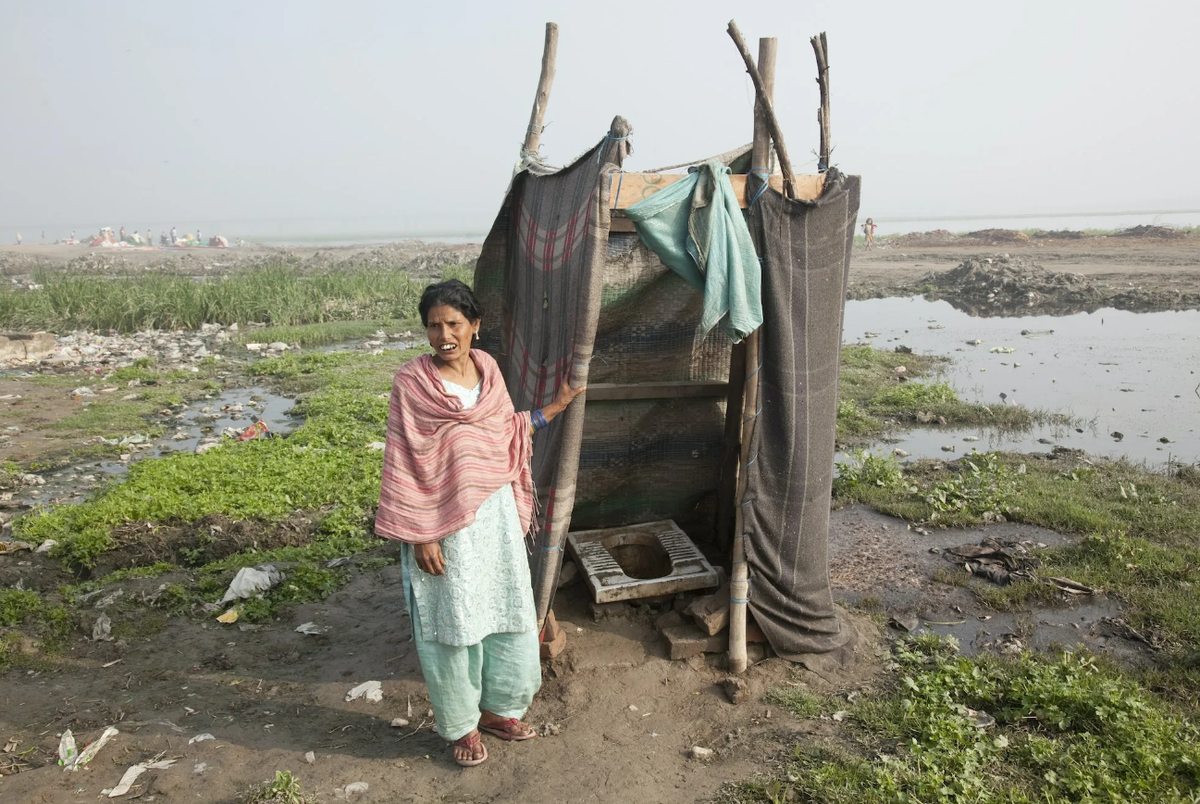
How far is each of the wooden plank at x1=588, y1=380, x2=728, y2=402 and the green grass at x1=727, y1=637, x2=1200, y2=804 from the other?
169 cm

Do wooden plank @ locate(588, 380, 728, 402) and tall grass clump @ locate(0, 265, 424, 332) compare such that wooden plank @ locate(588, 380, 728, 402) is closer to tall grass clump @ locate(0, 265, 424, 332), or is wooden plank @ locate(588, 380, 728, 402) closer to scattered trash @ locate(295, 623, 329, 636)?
scattered trash @ locate(295, 623, 329, 636)

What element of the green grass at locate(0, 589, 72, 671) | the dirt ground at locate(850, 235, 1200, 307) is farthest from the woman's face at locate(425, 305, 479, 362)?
→ the dirt ground at locate(850, 235, 1200, 307)

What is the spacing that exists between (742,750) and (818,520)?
1.07m

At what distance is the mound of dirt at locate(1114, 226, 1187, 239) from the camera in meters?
30.6

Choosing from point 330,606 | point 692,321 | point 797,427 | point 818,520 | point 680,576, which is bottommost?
point 330,606

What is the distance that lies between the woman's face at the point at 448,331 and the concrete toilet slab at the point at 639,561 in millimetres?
1551

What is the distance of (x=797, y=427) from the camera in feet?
11.4

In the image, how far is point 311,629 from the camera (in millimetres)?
4242

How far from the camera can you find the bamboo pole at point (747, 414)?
3.33 m

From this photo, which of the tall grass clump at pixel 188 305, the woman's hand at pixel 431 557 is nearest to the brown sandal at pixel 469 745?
the woman's hand at pixel 431 557

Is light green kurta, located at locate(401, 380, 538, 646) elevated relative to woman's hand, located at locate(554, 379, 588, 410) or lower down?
lower down

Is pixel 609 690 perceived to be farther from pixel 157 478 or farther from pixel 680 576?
pixel 157 478

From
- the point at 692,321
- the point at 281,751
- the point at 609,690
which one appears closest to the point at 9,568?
the point at 281,751

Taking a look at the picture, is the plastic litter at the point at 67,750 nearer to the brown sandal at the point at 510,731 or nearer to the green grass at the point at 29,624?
the green grass at the point at 29,624
